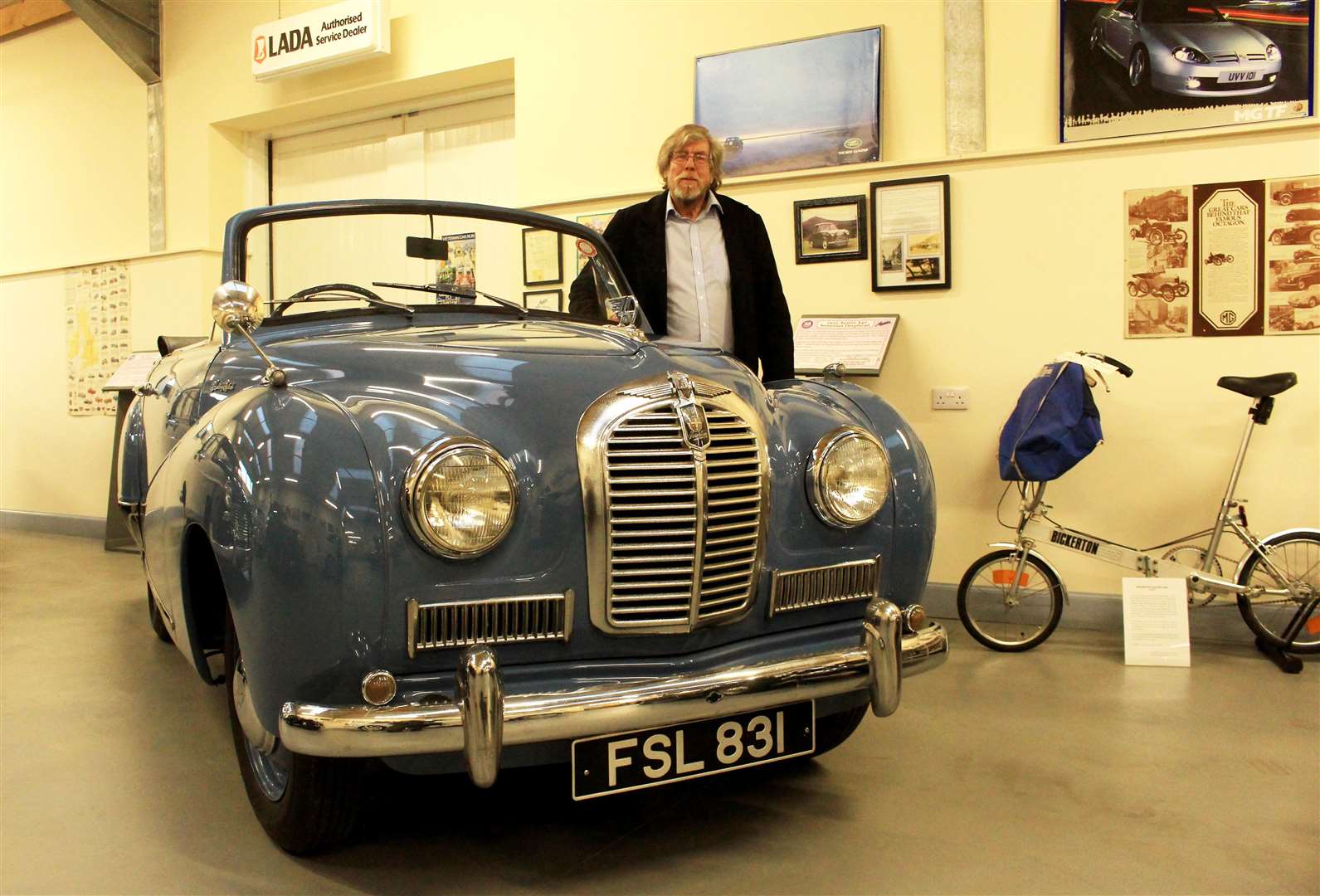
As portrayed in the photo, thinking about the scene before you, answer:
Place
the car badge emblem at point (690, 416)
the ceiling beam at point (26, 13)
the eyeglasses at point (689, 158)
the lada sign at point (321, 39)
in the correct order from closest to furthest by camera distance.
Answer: the car badge emblem at point (690, 416) < the eyeglasses at point (689, 158) < the lada sign at point (321, 39) < the ceiling beam at point (26, 13)

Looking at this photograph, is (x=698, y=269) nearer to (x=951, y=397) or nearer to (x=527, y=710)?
(x=951, y=397)

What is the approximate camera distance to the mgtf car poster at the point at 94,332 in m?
7.58

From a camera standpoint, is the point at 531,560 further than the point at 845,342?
No

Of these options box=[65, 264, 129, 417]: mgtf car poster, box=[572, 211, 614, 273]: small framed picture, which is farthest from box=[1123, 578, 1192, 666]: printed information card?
box=[65, 264, 129, 417]: mgtf car poster

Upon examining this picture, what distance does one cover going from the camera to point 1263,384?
375cm

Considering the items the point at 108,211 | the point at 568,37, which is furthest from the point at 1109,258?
the point at 108,211

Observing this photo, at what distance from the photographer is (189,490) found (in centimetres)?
203

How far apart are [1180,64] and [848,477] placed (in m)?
3.05

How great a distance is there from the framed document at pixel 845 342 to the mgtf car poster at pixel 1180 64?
111 centimetres

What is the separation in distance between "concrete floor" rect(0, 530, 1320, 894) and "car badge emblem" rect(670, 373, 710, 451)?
0.86 metres

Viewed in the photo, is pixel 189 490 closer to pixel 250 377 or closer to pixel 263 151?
pixel 250 377

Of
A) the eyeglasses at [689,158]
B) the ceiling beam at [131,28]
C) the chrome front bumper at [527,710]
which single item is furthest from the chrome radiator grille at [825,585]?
the ceiling beam at [131,28]

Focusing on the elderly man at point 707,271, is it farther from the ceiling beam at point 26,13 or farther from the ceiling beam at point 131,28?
the ceiling beam at point 26,13

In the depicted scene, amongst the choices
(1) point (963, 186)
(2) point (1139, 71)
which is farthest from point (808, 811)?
(2) point (1139, 71)
